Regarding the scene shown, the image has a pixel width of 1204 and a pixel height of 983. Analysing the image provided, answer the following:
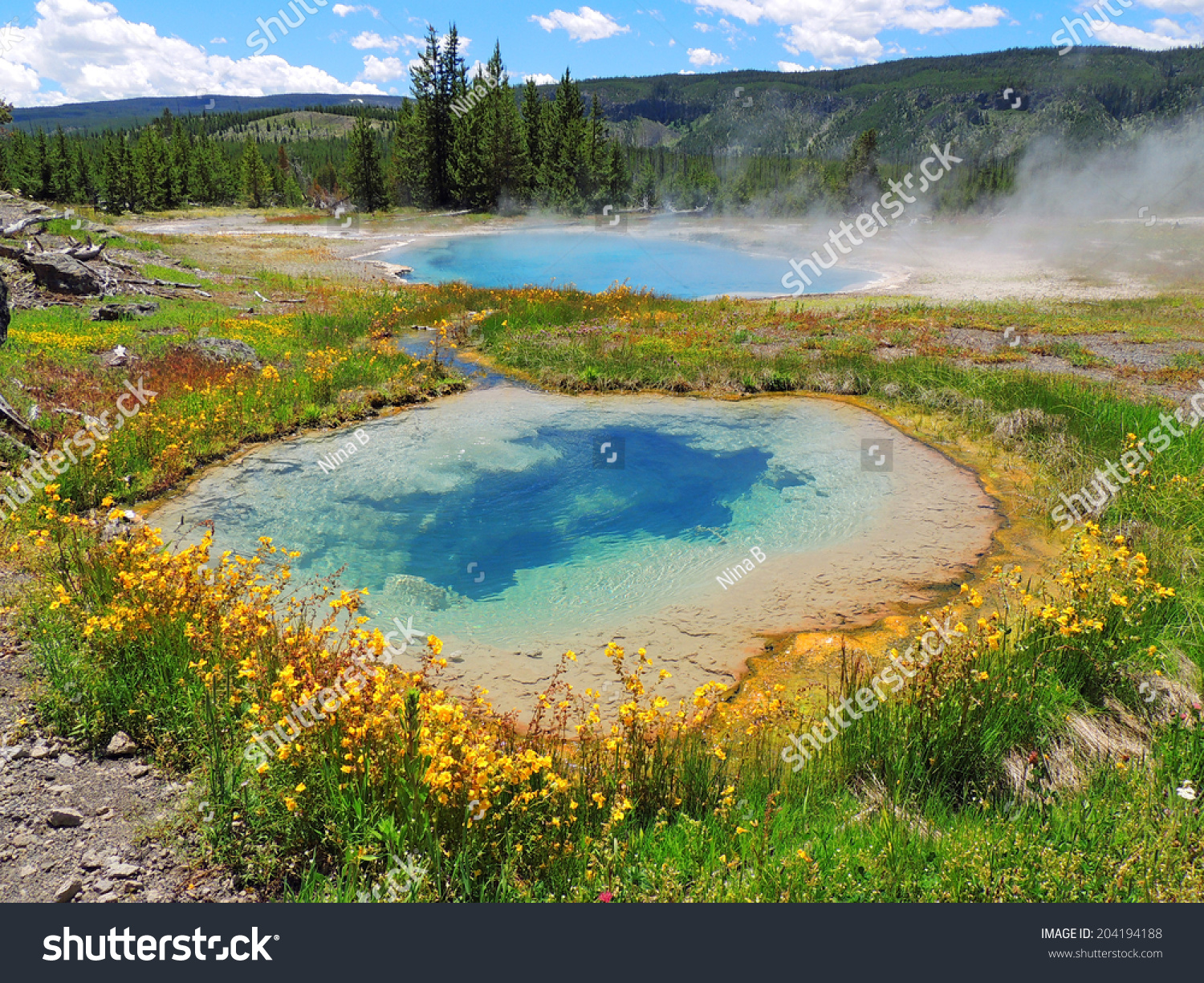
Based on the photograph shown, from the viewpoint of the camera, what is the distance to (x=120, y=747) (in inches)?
166

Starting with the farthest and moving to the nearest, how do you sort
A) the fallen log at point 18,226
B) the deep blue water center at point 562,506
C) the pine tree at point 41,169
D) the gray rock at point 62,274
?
→ the pine tree at point 41,169
the fallen log at point 18,226
the gray rock at point 62,274
the deep blue water center at point 562,506

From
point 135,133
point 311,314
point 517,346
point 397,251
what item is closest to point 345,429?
point 517,346

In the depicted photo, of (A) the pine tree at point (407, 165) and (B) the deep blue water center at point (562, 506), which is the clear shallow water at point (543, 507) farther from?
(A) the pine tree at point (407, 165)

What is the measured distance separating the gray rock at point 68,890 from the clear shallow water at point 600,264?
23.4 meters

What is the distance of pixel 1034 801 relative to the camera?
4.05 m

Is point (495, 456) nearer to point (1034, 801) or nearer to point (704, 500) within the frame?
point (704, 500)

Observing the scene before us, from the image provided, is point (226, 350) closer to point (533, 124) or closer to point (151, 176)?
point (533, 124)

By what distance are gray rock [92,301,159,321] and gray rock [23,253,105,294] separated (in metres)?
1.76

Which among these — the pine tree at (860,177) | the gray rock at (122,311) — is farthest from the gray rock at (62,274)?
the pine tree at (860,177)

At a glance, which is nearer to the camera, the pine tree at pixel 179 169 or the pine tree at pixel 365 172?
the pine tree at pixel 365 172

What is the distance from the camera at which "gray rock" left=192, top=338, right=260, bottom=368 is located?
14000mm

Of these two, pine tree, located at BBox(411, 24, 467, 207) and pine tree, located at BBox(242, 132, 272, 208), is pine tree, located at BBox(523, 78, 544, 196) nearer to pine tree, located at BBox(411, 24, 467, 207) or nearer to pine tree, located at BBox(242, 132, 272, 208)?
pine tree, located at BBox(411, 24, 467, 207)

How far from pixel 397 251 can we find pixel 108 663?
1478 inches

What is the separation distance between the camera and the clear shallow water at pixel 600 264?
1199 inches
